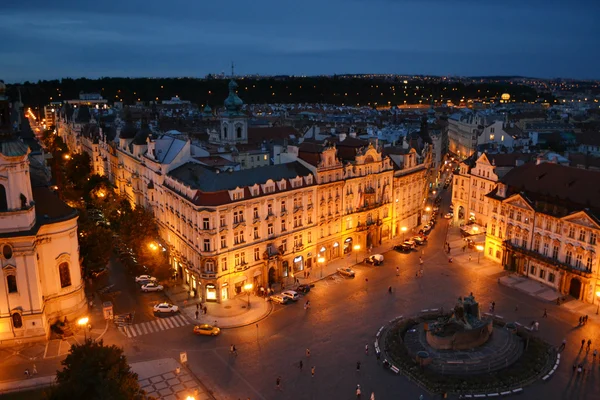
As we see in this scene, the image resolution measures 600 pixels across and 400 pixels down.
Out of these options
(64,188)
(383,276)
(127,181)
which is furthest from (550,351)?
(64,188)

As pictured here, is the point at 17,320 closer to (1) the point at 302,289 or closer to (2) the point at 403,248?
(1) the point at 302,289

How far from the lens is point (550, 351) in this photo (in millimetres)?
51719

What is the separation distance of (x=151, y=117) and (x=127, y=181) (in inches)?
2632

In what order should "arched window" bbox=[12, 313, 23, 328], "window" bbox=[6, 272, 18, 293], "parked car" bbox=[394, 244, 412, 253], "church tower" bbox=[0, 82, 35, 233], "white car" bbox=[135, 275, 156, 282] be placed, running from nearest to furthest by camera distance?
1. "church tower" bbox=[0, 82, 35, 233]
2. "window" bbox=[6, 272, 18, 293]
3. "arched window" bbox=[12, 313, 23, 328]
4. "white car" bbox=[135, 275, 156, 282]
5. "parked car" bbox=[394, 244, 412, 253]

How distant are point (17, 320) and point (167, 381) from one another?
18385 mm

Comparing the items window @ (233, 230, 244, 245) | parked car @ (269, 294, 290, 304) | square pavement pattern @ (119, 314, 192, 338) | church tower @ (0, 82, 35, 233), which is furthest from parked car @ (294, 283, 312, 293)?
church tower @ (0, 82, 35, 233)

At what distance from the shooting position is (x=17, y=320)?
53.0 meters

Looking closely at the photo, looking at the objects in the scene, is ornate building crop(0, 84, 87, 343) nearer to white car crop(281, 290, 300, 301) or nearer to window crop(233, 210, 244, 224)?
window crop(233, 210, 244, 224)

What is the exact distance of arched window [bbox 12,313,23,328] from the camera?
173 ft

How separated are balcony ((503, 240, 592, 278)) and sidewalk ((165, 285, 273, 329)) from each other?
114 ft

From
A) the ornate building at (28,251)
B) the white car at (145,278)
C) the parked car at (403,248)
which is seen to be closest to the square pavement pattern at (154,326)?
the ornate building at (28,251)

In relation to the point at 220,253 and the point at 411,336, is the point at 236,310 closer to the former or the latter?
the point at 220,253

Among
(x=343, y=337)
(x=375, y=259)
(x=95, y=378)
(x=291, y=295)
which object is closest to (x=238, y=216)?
(x=291, y=295)

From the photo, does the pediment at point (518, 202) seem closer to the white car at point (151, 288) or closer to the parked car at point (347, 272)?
the parked car at point (347, 272)
